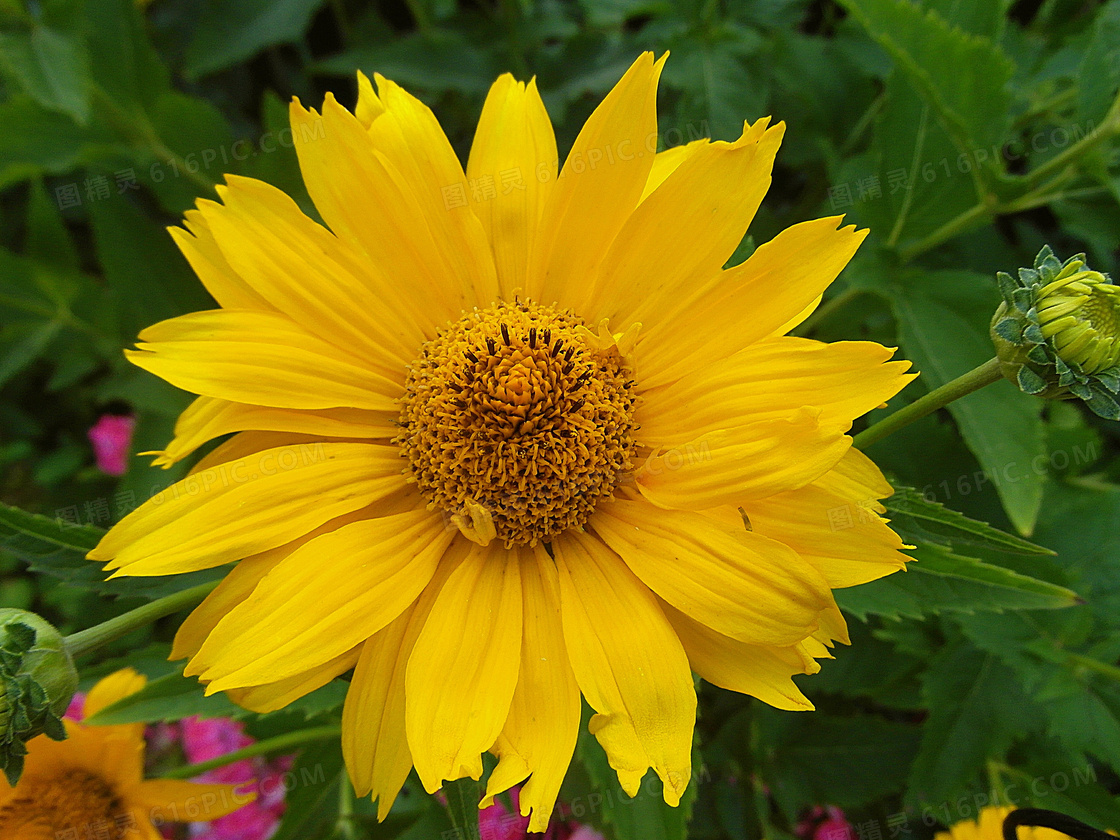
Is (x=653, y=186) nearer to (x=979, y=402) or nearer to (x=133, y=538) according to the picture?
(x=979, y=402)

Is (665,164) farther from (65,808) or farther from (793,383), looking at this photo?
(65,808)

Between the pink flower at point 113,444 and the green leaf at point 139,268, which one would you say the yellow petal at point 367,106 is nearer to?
the green leaf at point 139,268

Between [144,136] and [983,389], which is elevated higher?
[144,136]

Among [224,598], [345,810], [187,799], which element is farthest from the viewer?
[345,810]

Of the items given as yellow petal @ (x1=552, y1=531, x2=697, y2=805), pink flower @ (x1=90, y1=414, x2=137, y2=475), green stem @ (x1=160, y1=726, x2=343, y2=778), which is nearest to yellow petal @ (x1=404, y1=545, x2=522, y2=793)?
yellow petal @ (x1=552, y1=531, x2=697, y2=805)

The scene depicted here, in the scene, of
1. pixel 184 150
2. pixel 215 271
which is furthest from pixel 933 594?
pixel 184 150

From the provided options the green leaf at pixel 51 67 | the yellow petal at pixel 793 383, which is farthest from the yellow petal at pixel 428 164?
the green leaf at pixel 51 67

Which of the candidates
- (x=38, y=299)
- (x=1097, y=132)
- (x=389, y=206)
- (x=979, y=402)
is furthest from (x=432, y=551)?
(x=38, y=299)
